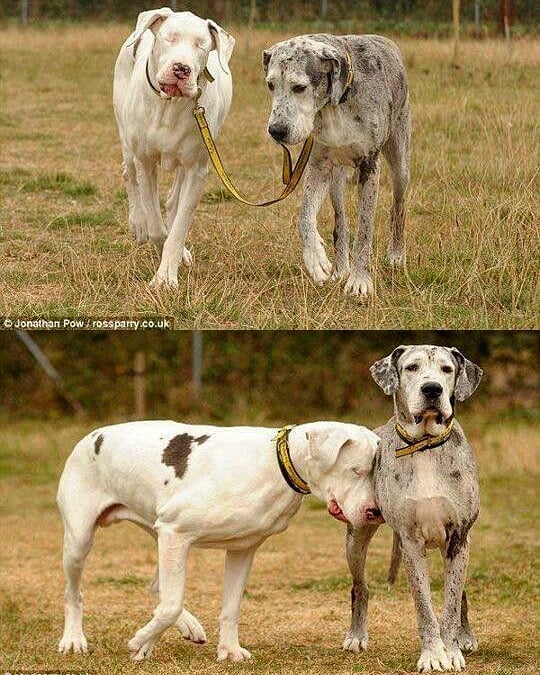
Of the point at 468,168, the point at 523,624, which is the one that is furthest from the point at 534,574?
the point at 468,168

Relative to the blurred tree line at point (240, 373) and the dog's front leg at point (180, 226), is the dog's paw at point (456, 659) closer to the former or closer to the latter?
the dog's front leg at point (180, 226)

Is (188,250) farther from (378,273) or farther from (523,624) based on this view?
(523,624)

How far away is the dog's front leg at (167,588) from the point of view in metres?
Answer: 6.55

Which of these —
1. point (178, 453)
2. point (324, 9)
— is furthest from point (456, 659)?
point (324, 9)

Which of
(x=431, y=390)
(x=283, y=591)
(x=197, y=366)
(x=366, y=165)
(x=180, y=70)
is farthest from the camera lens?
(x=197, y=366)

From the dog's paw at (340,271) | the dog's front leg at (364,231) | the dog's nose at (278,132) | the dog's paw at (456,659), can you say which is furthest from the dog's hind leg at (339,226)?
the dog's paw at (456,659)

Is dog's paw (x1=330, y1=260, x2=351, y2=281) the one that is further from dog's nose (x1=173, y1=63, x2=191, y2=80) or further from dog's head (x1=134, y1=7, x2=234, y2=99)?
dog's nose (x1=173, y1=63, x2=191, y2=80)

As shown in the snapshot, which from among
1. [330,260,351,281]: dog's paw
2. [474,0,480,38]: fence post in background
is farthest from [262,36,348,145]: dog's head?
[474,0,480,38]: fence post in background

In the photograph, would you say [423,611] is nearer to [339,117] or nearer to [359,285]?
[359,285]

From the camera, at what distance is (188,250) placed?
9922 millimetres

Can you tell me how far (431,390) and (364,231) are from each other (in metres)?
2.58

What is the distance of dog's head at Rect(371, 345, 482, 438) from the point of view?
6.02 m

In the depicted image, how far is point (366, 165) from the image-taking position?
8.21m

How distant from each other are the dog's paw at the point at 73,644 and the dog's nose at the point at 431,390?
233 cm
